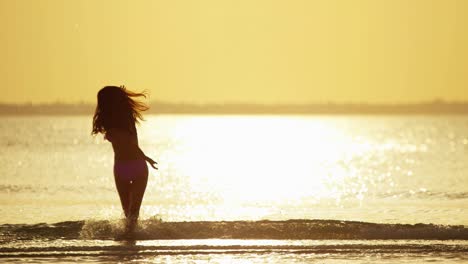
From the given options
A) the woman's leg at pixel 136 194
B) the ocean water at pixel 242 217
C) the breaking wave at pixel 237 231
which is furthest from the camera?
the woman's leg at pixel 136 194

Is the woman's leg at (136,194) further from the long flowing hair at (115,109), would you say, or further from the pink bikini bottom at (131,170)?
the long flowing hair at (115,109)

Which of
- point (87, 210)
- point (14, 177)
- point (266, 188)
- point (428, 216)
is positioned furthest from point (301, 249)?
point (14, 177)

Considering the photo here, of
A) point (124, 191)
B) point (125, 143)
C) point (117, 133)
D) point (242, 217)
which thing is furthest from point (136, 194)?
point (242, 217)

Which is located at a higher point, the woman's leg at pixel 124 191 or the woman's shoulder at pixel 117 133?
the woman's shoulder at pixel 117 133

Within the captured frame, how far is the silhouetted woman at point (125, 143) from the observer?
16922 mm

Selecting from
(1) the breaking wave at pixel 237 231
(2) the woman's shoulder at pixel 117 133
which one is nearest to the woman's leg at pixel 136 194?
(1) the breaking wave at pixel 237 231

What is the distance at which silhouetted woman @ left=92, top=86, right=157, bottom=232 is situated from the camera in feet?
55.5

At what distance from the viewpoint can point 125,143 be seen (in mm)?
17016

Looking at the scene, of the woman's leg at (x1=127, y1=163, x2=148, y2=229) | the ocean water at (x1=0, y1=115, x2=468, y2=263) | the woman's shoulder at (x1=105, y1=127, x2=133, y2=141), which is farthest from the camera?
the woman's shoulder at (x1=105, y1=127, x2=133, y2=141)

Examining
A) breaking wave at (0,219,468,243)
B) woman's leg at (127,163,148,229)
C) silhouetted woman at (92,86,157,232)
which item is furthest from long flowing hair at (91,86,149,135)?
breaking wave at (0,219,468,243)

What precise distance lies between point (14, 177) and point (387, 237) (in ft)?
82.6

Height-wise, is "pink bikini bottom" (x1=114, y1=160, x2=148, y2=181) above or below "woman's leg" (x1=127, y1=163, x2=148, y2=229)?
above

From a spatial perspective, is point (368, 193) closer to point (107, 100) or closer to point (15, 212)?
point (15, 212)

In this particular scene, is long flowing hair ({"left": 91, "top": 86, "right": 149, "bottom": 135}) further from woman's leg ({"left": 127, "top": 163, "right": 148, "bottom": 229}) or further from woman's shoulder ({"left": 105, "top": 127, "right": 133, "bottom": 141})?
woman's leg ({"left": 127, "top": 163, "right": 148, "bottom": 229})
